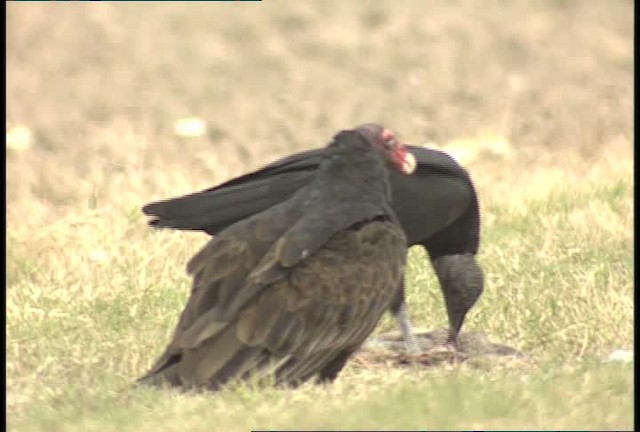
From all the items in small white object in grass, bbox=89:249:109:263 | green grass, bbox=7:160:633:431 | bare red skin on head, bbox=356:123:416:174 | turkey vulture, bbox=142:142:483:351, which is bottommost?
green grass, bbox=7:160:633:431

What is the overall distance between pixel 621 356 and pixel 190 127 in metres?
6.17

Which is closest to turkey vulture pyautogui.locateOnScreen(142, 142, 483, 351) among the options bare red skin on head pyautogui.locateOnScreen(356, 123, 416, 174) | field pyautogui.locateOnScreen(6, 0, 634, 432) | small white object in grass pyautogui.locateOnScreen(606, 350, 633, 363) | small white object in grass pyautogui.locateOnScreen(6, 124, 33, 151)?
bare red skin on head pyautogui.locateOnScreen(356, 123, 416, 174)

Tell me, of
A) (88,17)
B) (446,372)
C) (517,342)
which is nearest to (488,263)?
(517,342)

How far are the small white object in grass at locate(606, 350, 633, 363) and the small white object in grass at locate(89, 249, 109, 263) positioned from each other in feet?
7.92

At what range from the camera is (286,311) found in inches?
199

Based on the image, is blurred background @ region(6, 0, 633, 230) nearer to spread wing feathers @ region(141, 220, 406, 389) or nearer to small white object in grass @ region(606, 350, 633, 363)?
small white object in grass @ region(606, 350, 633, 363)

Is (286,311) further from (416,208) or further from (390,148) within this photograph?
(416,208)

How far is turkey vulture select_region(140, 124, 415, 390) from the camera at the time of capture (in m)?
5.05

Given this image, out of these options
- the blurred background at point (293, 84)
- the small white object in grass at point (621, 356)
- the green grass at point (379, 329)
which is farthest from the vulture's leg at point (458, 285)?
the blurred background at point (293, 84)

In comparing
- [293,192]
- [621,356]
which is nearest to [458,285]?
[621,356]

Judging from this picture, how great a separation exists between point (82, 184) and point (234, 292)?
4500mm

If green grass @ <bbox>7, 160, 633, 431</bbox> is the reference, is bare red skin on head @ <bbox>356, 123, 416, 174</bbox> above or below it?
above

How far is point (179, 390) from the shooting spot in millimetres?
5066

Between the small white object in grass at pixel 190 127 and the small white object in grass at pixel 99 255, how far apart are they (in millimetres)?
4242
